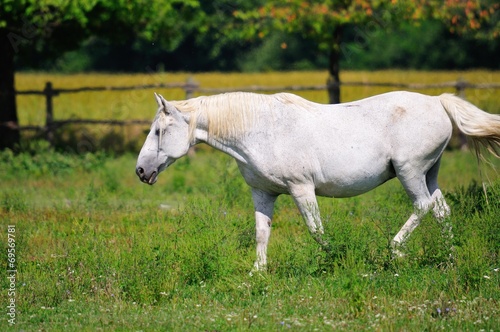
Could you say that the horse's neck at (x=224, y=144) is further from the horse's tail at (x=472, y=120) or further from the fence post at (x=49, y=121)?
the fence post at (x=49, y=121)

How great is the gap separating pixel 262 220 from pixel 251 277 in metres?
0.79

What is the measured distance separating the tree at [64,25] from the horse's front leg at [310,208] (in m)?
7.66

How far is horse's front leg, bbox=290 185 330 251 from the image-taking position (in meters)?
6.64

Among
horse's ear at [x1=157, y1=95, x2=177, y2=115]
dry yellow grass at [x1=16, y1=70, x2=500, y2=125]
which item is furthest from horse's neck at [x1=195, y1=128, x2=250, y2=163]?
dry yellow grass at [x1=16, y1=70, x2=500, y2=125]

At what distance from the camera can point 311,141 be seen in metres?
6.85

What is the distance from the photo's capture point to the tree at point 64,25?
1336 cm

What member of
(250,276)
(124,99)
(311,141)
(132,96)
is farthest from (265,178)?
(132,96)

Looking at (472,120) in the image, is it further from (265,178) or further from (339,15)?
(339,15)

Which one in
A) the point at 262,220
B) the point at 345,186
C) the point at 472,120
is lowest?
the point at 262,220

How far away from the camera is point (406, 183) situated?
23.1 ft

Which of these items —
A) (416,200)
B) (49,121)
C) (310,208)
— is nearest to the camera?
(310,208)

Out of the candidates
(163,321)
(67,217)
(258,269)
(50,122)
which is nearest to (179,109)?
(258,269)

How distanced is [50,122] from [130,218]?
783 cm

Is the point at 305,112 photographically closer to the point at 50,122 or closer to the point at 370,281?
the point at 370,281
